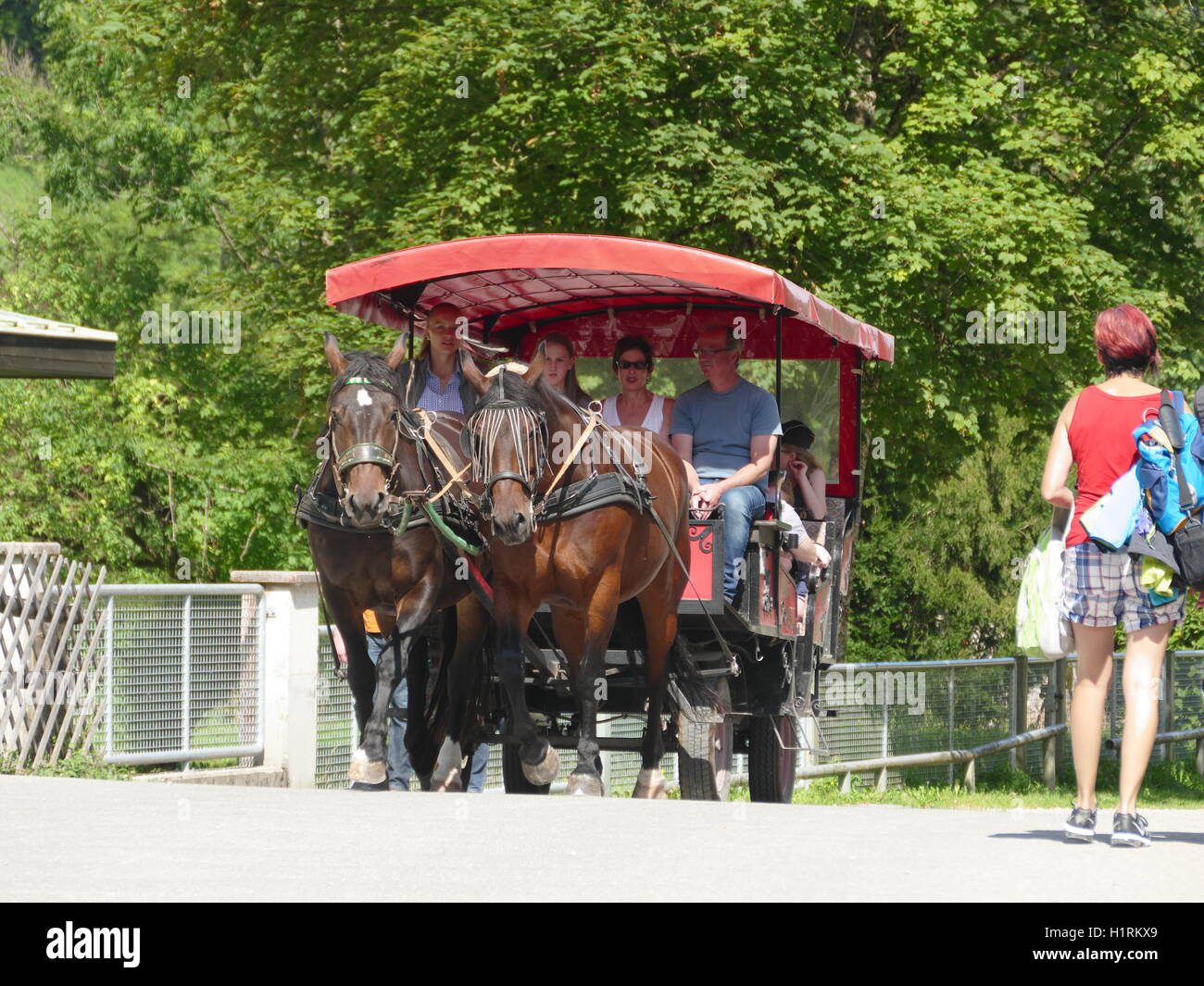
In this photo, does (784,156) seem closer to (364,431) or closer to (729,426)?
(729,426)

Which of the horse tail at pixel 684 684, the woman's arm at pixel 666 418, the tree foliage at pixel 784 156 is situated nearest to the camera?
the horse tail at pixel 684 684

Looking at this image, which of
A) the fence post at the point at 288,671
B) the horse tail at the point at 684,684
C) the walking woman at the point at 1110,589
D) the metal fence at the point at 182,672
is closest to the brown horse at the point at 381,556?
the horse tail at the point at 684,684

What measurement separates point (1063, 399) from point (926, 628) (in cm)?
810

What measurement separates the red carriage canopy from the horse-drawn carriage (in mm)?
12

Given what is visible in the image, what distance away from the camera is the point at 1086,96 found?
22.6 m

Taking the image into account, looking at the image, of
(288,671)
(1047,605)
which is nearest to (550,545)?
(1047,605)

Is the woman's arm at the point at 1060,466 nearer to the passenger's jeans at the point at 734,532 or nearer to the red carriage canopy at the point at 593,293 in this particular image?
the red carriage canopy at the point at 593,293

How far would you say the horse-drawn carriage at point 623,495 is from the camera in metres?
9.29

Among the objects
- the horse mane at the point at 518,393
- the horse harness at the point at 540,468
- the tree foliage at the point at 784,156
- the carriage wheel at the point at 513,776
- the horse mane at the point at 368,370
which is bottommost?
the carriage wheel at the point at 513,776

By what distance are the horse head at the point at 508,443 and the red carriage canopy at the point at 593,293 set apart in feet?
2.89

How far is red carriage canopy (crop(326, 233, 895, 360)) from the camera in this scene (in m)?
9.97

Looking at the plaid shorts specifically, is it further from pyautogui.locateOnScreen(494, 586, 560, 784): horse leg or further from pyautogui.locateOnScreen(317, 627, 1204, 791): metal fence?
pyautogui.locateOnScreen(317, 627, 1204, 791): metal fence

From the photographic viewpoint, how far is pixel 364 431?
9.07 metres
